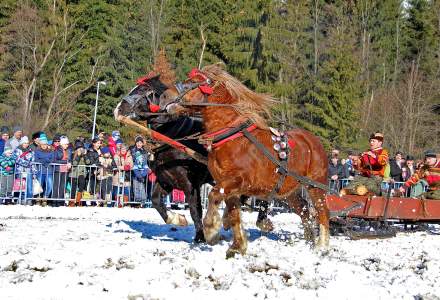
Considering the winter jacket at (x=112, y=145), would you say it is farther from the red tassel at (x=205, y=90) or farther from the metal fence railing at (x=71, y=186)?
the red tassel at (x=205, y=90)

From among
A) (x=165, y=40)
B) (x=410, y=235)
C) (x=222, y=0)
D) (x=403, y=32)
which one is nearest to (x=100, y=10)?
(x=165, y=40)

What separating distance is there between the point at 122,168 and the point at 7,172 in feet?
8.99

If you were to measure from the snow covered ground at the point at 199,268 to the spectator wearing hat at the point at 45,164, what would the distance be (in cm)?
554

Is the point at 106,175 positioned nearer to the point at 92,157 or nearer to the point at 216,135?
the point at 92,157

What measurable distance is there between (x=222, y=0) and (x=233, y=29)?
7.02 meters

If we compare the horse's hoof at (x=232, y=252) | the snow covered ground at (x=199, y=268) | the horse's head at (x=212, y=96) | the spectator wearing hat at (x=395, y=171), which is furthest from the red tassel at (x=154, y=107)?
the spectator wearing hat at (x=395, y=171)

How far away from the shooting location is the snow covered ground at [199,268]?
6.38 metres

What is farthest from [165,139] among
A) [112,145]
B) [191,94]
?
[112,145]

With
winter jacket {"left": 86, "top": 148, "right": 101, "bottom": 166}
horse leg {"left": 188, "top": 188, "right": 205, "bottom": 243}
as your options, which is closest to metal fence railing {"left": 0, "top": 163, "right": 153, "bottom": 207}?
winter jacket {"left": 86, "top": 148, "right": 101, "bottom": 166}

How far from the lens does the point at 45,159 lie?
16516mm

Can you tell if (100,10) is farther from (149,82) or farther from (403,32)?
(149,82)

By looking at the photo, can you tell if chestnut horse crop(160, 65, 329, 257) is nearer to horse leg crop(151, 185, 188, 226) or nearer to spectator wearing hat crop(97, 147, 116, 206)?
horse leg crop(151, 185, 188, 226)

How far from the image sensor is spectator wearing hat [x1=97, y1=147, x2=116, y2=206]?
17.2 metres

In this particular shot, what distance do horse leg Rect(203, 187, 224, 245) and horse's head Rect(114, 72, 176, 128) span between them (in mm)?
1894
